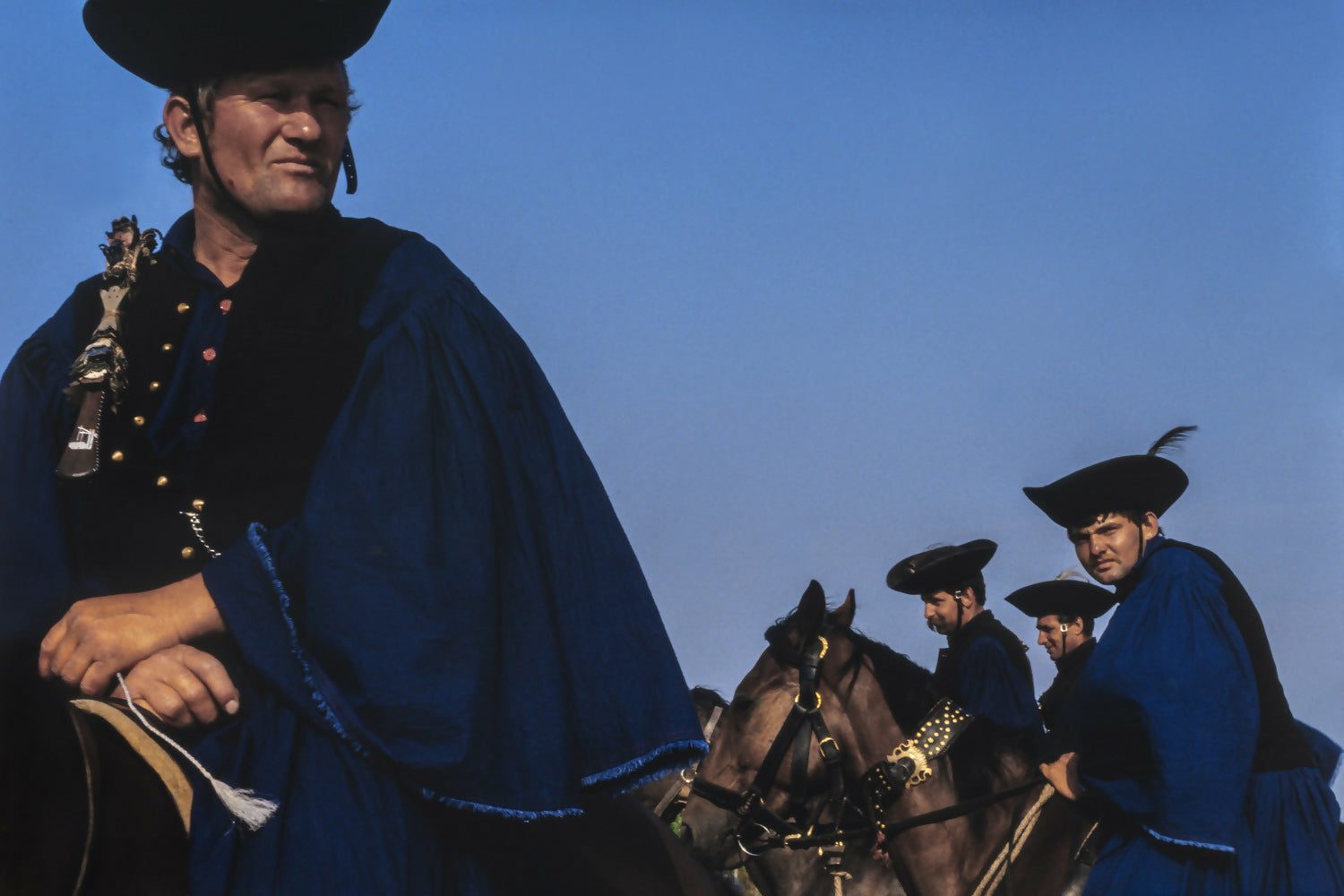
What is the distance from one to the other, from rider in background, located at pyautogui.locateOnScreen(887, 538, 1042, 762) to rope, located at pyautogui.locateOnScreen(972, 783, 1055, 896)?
0.56 metres

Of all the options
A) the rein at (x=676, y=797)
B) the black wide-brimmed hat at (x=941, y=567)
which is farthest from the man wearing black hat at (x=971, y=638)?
the rein at (x=676, y=797)

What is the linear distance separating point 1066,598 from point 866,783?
3.47 meters

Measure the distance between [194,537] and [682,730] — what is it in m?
0.85

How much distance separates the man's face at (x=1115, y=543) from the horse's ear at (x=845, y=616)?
1.60 m

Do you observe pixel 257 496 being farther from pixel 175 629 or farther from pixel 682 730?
pixel 682 730

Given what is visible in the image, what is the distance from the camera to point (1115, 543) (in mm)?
5625

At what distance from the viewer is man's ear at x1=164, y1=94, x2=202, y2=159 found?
8.13ft

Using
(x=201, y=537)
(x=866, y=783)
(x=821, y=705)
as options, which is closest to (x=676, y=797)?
(x=821, y=705)

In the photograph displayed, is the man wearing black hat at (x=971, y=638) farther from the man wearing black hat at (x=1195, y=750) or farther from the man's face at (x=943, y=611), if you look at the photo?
the man wearing black hat at (x=1195, y=750)

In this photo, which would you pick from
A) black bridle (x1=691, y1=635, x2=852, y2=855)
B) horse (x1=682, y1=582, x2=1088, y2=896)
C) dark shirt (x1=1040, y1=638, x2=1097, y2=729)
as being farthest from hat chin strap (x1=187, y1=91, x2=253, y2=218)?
dark shirt (x1=1040, y1=638, x2=1097, y2=729)

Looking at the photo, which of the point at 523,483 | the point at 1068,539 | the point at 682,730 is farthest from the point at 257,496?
the point at 1068,539

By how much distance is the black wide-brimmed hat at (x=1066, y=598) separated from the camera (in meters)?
9.52

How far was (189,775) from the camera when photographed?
2098 millimetres

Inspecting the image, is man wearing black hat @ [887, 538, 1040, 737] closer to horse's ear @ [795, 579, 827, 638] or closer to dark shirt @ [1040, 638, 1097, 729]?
dark shirt @ [1040, 638, 1097, 729]
